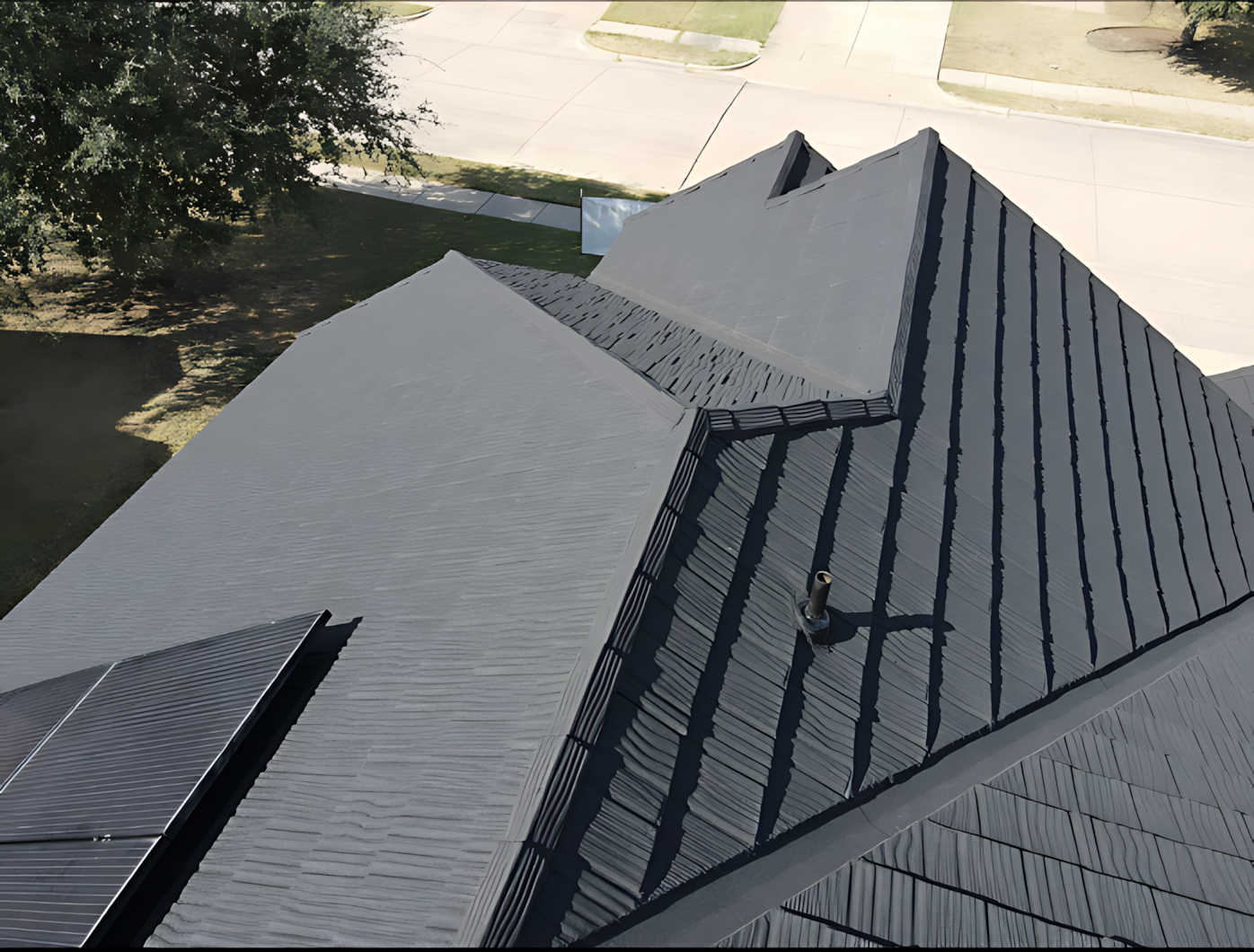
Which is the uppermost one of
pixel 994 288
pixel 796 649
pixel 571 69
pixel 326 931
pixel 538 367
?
pixel 571 69

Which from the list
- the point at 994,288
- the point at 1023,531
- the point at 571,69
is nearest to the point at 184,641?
the point at 1023,531

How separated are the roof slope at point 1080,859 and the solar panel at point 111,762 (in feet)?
12.6

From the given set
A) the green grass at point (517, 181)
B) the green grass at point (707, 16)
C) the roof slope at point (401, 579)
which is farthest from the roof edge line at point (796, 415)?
the green grass at point (707, 16)

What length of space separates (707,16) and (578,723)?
4378 cm

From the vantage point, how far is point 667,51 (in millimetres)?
37031

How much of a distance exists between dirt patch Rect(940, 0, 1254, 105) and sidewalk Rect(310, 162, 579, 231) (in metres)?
22.1

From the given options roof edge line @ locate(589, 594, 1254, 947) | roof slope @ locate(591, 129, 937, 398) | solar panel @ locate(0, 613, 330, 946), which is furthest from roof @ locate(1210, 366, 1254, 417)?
solar panel @ locate(0, 613, 330, 946)

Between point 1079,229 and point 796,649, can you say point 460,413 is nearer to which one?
point 796,649

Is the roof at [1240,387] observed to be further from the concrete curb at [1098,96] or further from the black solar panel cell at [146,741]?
the concrete curb at [1098,96]

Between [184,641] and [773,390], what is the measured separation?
6035 millimetres

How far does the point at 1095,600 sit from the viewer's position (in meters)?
6.76

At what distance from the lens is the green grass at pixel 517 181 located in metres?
26.3

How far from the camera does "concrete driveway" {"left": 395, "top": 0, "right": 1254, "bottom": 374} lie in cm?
2305

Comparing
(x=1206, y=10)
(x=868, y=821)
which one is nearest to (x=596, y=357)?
(x=868, y=821)
